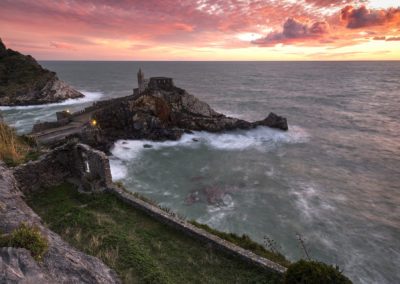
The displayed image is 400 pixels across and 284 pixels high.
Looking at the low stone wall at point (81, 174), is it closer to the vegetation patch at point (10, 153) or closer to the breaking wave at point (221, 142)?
the vegetation patch at point (10, 153)

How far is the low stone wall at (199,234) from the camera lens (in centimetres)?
1243

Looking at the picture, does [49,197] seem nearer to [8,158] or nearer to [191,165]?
[8,158]

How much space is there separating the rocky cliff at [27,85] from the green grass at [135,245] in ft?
249

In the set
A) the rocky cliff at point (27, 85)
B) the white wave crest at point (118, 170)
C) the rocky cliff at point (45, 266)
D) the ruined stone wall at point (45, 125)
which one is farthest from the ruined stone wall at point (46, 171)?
the rocky cliff at point (27, 85)

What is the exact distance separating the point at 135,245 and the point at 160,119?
120 ft

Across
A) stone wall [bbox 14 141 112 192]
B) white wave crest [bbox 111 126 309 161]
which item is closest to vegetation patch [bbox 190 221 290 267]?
stone wall [bbox 14 141 112 192]

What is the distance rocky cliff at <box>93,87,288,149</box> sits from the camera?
147 feet

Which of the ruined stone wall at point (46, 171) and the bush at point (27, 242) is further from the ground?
the bush at point (27, 242)

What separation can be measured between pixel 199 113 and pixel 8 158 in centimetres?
3772

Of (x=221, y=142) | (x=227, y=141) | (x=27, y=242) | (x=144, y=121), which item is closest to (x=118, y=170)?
(x=144, y=121)

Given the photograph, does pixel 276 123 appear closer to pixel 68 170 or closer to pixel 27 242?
pixel 68 170

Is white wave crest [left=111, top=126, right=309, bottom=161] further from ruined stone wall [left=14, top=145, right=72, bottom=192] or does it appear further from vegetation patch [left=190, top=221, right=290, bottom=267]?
vegetation patch [left=190, top=221, right=290, bottom=267]

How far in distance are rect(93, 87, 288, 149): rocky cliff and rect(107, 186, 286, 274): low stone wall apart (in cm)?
2442

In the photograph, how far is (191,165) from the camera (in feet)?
119
